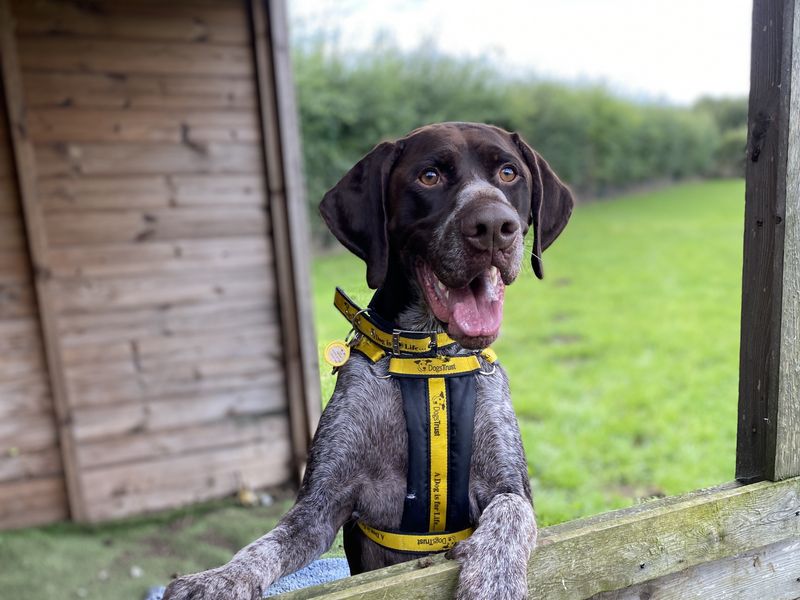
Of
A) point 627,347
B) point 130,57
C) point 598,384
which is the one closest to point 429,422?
point 130,57

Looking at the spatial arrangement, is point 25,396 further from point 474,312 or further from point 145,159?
point 474,312

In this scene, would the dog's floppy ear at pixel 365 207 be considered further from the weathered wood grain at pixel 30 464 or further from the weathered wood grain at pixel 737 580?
the weathered wood grain at pixel 30 464

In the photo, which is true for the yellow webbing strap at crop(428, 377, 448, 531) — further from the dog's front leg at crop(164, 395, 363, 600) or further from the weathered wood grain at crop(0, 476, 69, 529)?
the weathered wood grain at crop(0, 476, 69, 529)

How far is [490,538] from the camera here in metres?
1.46

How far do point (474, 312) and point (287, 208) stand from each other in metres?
3.85

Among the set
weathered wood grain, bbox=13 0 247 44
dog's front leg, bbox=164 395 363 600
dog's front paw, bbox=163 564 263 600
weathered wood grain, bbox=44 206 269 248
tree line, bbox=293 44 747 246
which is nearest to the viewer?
dog's front paw, bbox=163 564 263 600

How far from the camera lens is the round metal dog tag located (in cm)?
155

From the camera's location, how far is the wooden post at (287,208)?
4.87m

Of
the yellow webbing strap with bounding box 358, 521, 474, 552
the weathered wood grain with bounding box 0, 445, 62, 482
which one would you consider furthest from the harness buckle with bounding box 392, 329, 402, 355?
the weathered wood grain with bounding box 0, 445, 62, 482

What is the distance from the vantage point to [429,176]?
1.58m

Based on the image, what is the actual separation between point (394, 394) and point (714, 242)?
12057 millimetres

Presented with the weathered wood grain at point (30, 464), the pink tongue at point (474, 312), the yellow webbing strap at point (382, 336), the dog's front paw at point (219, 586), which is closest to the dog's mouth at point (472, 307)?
the pink tongue at point (474, 312)

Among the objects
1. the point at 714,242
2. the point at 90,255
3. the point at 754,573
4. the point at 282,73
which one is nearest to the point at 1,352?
the point at 90,255

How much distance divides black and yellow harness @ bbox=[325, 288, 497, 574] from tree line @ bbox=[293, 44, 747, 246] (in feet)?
26.7
